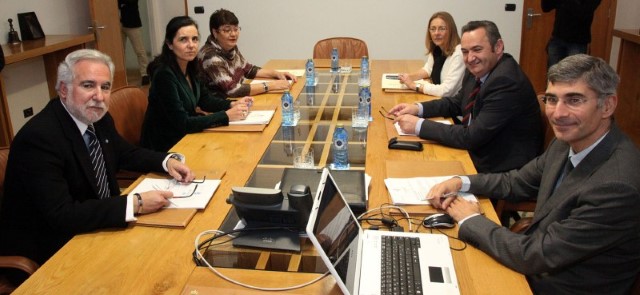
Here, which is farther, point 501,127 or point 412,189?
point 501,127

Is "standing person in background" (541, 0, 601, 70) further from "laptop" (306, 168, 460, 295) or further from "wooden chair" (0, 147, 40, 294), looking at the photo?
"wooden chair" (0, 147, 40, 294)

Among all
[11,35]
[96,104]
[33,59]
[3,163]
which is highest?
[11,35]

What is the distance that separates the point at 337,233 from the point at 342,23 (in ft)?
15.9

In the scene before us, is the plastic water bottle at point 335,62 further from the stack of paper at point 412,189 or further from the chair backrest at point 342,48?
the stack of paper at point 412,189

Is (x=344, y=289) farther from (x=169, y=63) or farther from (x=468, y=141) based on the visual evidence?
(x=169, y=63)

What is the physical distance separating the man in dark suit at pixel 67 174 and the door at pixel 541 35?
460cm

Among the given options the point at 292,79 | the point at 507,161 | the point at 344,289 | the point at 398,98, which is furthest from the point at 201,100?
the point at 344,289

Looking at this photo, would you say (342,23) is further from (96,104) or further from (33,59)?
(96,104)

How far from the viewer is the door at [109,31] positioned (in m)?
4.90

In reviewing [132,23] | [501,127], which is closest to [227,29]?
[501,127]

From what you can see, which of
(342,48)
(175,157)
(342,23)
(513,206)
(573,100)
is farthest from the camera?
(342,23)

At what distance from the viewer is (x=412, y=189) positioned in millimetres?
1865

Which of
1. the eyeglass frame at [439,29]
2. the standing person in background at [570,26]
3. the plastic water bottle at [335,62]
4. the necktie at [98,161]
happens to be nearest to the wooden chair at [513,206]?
the eyeglass frame at [439,29]

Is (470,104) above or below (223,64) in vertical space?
below
